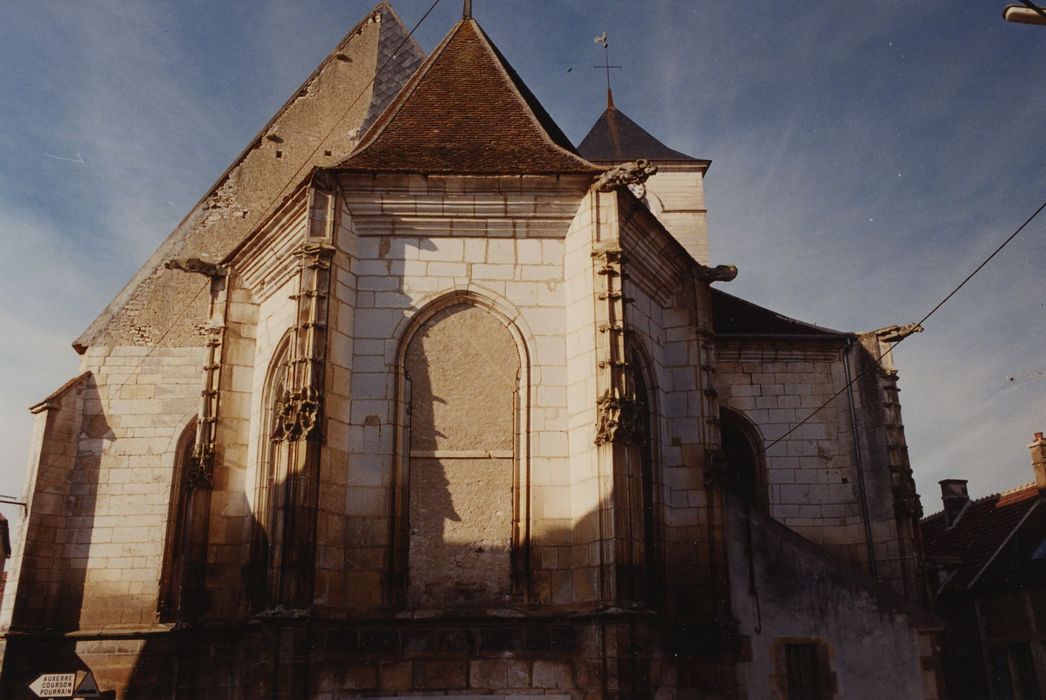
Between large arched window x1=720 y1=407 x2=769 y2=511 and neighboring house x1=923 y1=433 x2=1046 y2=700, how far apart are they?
17.1ft

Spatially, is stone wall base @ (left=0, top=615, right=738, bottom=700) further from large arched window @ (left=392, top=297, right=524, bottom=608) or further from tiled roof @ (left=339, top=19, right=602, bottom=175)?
tiled roof @ (left=339, top=19, right=602, bottom=175)

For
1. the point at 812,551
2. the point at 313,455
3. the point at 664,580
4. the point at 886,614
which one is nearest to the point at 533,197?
the point at 313,455

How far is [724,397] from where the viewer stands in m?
14.1

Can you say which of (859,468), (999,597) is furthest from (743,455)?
(999,597)

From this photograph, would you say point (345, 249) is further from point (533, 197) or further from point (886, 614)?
point (886, 614)

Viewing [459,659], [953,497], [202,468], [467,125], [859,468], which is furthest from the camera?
[953,497]

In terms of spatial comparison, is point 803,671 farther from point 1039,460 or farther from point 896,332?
point 1039,460

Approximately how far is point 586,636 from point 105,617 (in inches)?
306

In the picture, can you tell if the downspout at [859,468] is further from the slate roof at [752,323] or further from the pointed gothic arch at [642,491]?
the pointed gothic arch at [642,491]

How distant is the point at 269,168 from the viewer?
15445 millimetres

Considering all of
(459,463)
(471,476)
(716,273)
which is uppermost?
(716,273)

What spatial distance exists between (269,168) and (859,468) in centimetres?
991

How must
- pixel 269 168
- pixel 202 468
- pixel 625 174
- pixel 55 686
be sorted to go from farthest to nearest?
1. pixel 269 168
2. pixel 202 468
3. pixel 55 686
4. pixel 625 174

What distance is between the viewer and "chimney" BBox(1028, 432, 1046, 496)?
1816 cm
